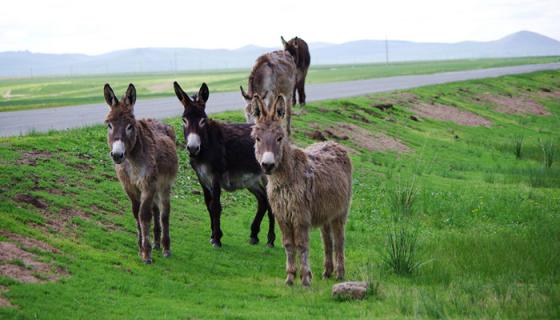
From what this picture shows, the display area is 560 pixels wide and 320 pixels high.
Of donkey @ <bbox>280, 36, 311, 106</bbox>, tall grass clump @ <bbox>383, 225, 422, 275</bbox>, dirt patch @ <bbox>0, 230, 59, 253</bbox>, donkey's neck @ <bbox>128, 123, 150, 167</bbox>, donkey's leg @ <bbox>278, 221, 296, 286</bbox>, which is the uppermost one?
donkey @ <bbox>280, 36, 311, 106</bbox>

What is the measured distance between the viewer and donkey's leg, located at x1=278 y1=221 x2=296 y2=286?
10594 mm

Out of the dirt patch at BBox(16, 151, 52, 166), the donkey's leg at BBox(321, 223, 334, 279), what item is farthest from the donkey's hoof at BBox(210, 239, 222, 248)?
the dirt patch at BBox(16, 151, 52, 166)

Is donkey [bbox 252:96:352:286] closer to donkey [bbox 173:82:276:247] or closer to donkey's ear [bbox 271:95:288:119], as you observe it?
donkey's ear [bbox 271:95:288:119]

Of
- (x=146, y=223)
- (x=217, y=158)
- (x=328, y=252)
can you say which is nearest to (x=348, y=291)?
(x=328, y=252)

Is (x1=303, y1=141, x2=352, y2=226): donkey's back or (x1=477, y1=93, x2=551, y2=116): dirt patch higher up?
(x1=303, y1=141, x2=352, y2=226): donkey's back

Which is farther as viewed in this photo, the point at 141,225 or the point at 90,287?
the point at 141,225

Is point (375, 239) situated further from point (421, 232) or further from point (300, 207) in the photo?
point (300, 207)

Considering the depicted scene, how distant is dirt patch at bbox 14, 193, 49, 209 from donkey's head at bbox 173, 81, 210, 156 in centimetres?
272

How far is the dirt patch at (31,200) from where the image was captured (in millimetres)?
12297

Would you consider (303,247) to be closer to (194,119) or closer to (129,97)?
(194,119)

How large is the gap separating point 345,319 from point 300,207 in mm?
2046

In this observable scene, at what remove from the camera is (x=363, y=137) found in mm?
26938

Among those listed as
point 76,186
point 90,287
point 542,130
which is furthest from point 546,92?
point 90,287

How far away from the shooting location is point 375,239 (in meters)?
15.2
